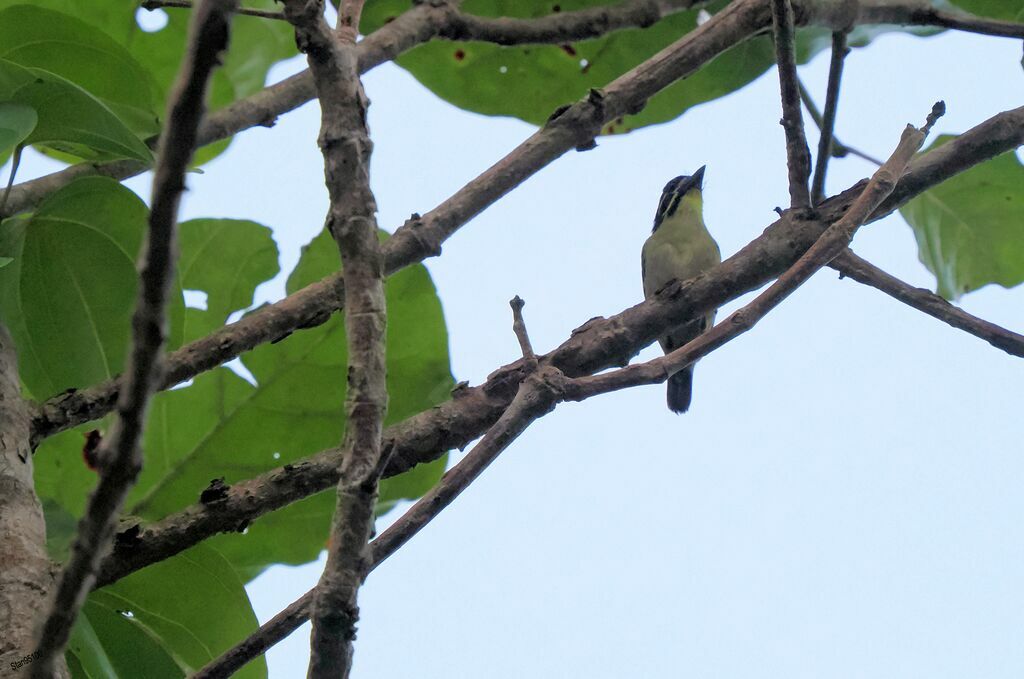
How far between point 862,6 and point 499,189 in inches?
37.0

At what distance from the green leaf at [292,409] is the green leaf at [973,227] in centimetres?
131

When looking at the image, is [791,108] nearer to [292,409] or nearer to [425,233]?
[425,233]

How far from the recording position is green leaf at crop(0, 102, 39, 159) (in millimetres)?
1671

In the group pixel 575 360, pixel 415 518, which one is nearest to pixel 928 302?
pixel 575 360

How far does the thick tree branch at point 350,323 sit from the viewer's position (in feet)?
3.49

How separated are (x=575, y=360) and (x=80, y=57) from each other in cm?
111

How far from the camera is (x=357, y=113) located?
54.1 inches

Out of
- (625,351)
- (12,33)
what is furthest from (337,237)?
(12,33)

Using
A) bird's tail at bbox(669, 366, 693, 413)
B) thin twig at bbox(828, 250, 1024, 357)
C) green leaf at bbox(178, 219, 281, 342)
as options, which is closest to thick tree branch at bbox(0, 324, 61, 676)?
green leaf at bbox(178, 219, 281, 342)

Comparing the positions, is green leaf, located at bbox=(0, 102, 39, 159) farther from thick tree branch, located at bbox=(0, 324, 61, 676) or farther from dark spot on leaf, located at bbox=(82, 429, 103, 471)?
dark spot on leaf, located at bbox=(82, 429, 103, 471)

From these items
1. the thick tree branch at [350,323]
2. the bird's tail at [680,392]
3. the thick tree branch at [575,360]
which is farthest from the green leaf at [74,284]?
the bird's tail at [680,392]

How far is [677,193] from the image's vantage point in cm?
464

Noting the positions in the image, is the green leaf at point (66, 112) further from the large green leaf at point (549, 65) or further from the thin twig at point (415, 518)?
the large green leaf at point (549, 65)

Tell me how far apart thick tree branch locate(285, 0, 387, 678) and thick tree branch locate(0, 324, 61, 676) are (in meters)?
0.54
